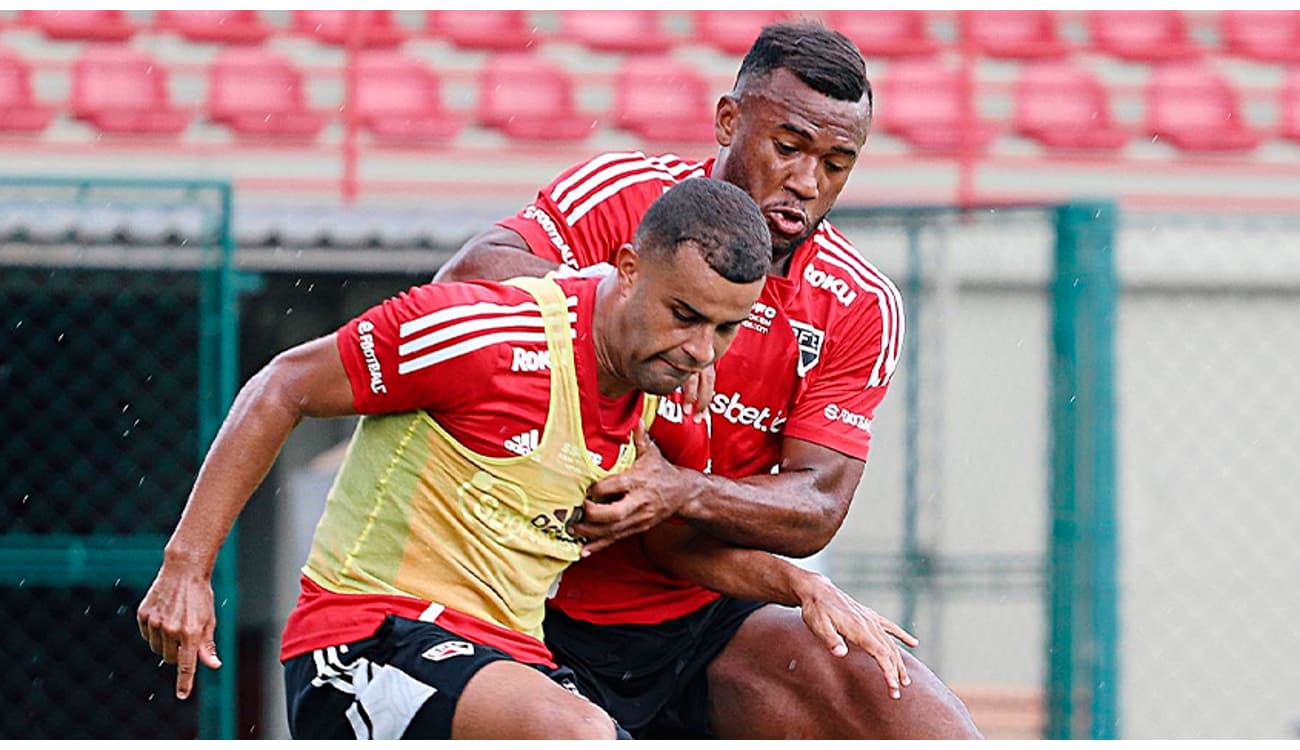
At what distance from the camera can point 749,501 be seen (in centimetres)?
380

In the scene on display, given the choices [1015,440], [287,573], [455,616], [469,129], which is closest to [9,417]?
[287,573]

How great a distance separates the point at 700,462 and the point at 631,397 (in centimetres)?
35

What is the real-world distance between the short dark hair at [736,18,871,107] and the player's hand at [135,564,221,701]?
1589mm

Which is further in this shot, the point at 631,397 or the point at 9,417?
the point at 9,417

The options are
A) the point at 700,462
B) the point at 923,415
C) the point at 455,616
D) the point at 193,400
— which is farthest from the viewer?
the point at 193,400

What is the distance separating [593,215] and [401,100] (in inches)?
223

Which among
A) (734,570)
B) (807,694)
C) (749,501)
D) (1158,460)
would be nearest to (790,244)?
(749,501)

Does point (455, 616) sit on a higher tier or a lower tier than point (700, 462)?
lower

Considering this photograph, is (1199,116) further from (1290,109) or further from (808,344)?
(808,344)

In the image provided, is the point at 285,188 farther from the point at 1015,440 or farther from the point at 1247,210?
the point at 1247,210

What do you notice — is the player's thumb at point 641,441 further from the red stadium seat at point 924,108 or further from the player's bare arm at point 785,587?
the red stadium seat at point 924,108

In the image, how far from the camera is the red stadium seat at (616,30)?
33.2 ft

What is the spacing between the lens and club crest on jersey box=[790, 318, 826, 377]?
13.4ft

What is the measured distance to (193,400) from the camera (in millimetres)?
7668
